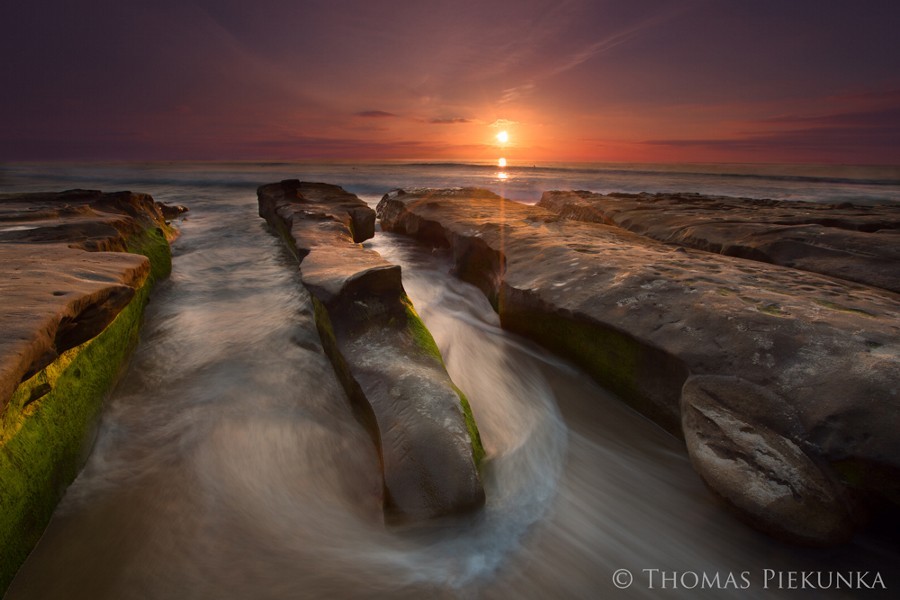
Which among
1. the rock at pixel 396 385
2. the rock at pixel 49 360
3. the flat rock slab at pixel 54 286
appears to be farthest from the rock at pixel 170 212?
the rock at pixel 396 385

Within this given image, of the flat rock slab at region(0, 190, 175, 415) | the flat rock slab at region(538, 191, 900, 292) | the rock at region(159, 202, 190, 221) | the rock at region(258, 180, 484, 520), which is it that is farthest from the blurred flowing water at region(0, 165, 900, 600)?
the rock at region(159, 202, 190, 221)

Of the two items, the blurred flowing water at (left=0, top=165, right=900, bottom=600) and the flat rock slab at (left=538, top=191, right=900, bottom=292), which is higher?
the flat rock slab at (left=538, top=191, right=900, bottom=292)

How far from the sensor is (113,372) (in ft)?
10.2

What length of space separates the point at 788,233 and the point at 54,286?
661cm

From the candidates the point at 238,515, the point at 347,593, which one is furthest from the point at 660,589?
the point at 238,515

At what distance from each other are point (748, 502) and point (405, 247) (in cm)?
733

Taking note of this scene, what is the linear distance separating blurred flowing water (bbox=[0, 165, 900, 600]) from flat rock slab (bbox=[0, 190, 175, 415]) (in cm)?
83

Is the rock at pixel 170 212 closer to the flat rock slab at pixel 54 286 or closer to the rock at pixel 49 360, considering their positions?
the flat rock slab at pixel 54 286

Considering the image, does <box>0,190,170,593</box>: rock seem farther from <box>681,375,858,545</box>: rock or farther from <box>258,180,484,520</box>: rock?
<box>681,375,858,545</box>: rock

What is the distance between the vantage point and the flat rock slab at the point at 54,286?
1.78 meters

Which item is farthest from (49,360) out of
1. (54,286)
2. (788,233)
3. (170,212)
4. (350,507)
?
(170,212)

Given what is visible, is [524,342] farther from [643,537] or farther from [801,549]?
[801,549]

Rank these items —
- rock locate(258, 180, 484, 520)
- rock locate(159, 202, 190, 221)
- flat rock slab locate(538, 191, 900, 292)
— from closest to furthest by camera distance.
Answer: rock locate(258, 180, 484, 520) < flat rock slab locate(538, 191, 900, 292) < rock locate(159, 202, 190, 221)

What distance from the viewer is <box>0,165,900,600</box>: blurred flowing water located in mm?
1854
